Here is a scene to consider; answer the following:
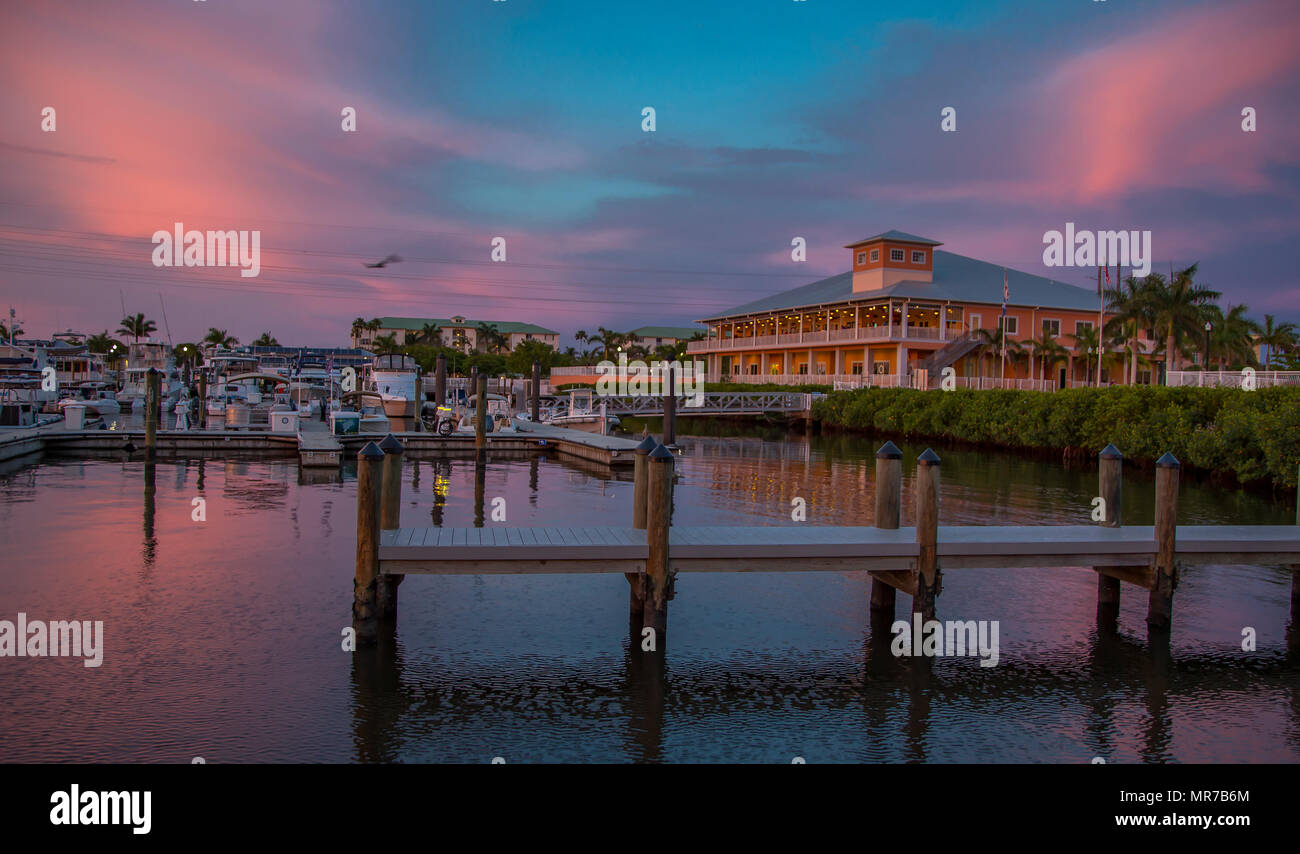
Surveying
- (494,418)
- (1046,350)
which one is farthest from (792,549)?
(1046,350)

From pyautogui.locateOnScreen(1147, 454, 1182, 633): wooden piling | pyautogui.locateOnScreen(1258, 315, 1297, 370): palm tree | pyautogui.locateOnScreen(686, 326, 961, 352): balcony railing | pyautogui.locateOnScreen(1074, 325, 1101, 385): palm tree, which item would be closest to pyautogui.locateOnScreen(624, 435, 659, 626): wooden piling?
pyautogui.locateOnScreen(1147, 454, 1182, 633): wooden piling

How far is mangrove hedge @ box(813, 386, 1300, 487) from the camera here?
27.8 m

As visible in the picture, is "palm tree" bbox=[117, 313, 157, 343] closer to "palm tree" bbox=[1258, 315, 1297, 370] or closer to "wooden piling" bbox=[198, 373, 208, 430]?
"wooden piling" bbox=[198, 373, 208, 430]

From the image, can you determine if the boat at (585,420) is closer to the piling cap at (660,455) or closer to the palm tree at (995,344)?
the palm tree at (995,344)

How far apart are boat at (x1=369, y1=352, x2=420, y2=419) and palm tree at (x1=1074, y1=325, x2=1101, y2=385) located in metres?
39.6

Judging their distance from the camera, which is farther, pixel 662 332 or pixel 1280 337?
pixel 662 332

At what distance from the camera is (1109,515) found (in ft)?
40.0

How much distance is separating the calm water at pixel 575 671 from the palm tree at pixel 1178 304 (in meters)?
38.8

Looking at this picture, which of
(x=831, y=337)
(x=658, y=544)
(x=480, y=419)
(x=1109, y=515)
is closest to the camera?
(x=658, y=544)

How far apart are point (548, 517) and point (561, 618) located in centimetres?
807

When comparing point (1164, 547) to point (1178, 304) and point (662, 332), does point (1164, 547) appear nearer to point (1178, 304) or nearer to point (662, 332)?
point (1178, 304)

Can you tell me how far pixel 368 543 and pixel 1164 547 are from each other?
9.27 metres
